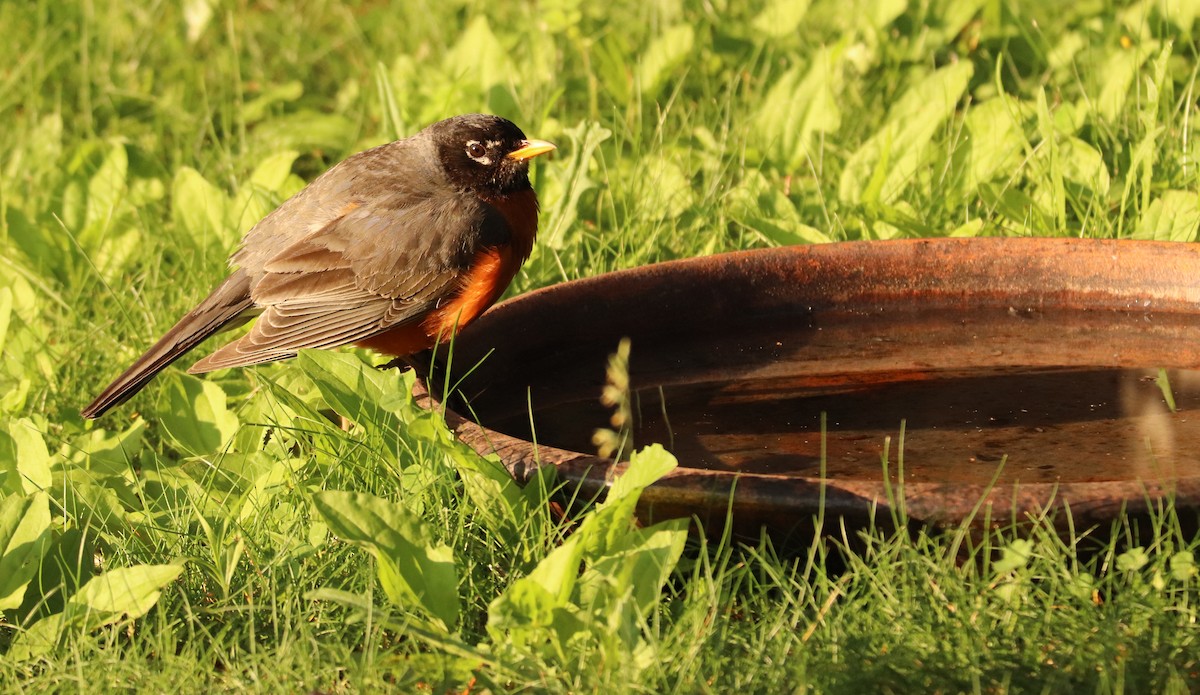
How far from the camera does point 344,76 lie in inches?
Result: 242

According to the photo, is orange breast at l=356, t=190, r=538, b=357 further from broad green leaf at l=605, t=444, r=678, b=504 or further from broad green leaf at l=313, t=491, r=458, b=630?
broad green leaf at l=605, t=444, r=678, b=504

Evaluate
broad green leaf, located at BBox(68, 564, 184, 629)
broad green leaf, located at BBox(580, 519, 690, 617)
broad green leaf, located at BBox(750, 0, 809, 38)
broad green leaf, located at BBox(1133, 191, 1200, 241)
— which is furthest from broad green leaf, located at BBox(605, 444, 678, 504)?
broad green leaf, located at BBox(750, 0, 809, 38)

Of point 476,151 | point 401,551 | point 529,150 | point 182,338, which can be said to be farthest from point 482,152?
point 401,551

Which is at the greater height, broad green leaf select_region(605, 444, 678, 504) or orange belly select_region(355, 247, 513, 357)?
broad green leaf select_region(605, 444, 678, 504)

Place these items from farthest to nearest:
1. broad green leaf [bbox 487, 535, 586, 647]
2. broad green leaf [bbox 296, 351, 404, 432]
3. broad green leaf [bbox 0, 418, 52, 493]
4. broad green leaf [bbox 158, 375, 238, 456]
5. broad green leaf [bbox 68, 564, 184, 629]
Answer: broad green leaf [bbox 158, 375, 238, 456]
broad green leaf [bbox 0, 418, 52, 493]
broad green leaf [bbox 296, 351, 404, 432]
broad green leaf [bbox 68, 564, 184, 629]
broad green leaf [bbox 487, 535, 586, 647]

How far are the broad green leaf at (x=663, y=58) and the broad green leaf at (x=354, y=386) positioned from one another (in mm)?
2447

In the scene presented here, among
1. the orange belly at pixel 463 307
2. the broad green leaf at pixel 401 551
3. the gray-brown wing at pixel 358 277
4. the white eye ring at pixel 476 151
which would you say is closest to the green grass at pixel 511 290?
the broad green leaf at pixel 401 551

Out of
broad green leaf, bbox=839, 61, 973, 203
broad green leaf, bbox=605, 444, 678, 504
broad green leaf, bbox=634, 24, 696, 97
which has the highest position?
broad green leaf, bbox=634, 24, 696, 97

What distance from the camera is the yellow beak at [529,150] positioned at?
400 cm

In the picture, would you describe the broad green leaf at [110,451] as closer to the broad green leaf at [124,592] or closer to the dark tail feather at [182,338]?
the dark tail feather at [182,338]

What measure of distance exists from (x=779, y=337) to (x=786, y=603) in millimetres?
1239

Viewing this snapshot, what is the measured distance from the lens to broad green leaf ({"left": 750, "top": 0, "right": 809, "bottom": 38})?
5.41 meters

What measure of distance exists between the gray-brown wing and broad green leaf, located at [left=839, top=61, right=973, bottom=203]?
1.31 meters

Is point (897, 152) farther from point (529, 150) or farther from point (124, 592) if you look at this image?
point (124, 592)
